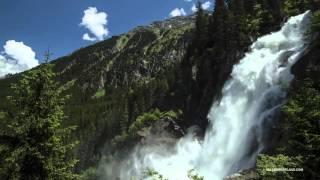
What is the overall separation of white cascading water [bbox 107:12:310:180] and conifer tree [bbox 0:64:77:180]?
32.8m

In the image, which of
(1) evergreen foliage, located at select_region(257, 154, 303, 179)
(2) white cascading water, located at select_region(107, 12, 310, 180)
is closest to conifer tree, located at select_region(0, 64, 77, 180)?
(1) evergreen foliage, located at select_region(257, 154, 303, 179)

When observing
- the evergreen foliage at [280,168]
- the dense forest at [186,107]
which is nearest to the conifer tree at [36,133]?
the dense forest at [186,107]

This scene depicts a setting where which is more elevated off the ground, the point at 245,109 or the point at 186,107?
the point at 186,107

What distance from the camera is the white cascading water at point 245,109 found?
54.3 m

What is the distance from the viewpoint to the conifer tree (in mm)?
19219

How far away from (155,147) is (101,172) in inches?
977

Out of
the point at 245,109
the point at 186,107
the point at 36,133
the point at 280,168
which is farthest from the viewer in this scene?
the point at 186,107

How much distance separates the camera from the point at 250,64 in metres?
69.8

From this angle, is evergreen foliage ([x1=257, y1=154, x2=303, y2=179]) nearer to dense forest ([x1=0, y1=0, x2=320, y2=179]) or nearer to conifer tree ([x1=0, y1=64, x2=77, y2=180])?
dense forest ([x1=0, y1=0, x2=320, y2=179])

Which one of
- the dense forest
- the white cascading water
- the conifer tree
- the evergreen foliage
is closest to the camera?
the evergreen foliage

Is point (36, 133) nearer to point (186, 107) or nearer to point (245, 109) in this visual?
point (245, 109)

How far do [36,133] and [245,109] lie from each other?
43.7 metres

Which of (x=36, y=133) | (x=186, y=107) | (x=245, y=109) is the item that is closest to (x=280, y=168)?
(x=36, y=133)

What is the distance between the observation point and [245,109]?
198 feet
